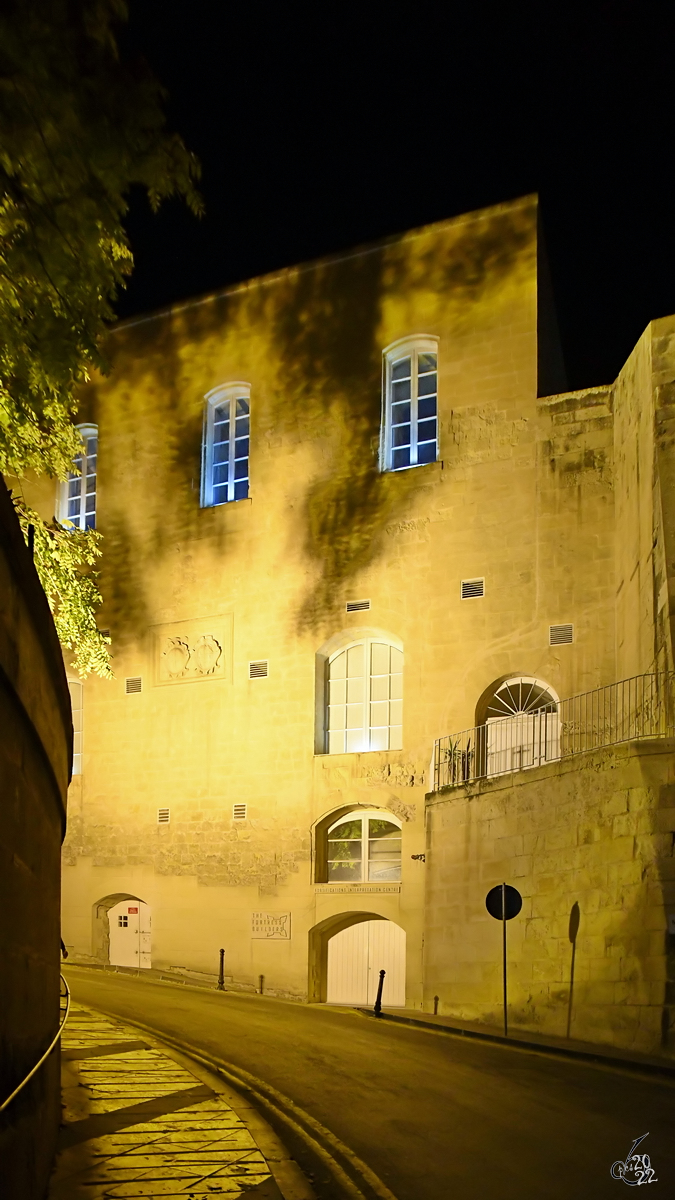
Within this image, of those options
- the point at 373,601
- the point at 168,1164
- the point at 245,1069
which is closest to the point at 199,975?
the point at 373,601

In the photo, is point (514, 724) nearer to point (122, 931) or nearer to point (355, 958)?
point (355, 958)

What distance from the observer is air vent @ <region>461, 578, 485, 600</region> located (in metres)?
22.0

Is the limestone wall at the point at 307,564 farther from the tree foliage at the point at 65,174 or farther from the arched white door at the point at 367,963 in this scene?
the tree foliage at the point at 65,174

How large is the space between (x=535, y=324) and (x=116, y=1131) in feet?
56.5

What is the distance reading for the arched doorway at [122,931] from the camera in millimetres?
24734

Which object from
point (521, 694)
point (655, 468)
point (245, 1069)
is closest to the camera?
point (245, 1069)

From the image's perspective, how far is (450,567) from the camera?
22.4 meters

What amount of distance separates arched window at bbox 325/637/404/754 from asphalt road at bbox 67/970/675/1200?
23.4ft

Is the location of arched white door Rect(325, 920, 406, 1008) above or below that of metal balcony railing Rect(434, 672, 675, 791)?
below

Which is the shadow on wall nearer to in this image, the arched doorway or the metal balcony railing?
the metal balcony railing

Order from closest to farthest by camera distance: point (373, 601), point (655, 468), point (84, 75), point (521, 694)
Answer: point (84, 75)
point (655, 468)
point (521, 694)
point (373, 601)

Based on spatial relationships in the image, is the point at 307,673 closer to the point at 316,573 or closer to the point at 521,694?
the point at 316,573

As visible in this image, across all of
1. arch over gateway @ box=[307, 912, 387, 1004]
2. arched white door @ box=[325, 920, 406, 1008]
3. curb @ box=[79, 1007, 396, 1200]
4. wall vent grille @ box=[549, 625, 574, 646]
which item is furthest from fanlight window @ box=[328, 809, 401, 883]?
curb @ box=[79, 1007, 396, 1200]

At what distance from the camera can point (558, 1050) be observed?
13734 mm
